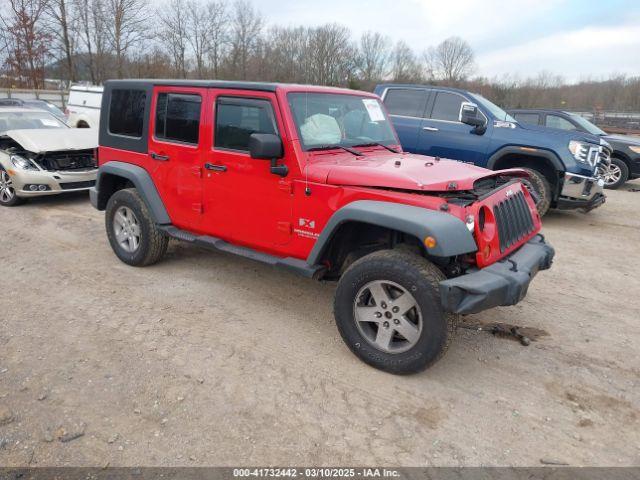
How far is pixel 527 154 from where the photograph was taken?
748 cm

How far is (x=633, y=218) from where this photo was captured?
8.20 metres

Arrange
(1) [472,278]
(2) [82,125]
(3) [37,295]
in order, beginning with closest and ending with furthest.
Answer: (1) [472,278] → (3) [37,295] → (2) [82,125]

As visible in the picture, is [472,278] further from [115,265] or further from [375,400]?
[115,265]

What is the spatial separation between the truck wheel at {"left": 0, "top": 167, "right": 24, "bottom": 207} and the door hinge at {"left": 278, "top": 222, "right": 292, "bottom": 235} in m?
6.06

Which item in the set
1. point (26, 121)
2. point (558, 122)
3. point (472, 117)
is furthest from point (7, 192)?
point (558, 122)

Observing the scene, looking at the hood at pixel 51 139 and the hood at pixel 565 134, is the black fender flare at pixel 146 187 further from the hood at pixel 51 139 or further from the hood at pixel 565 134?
the hood at pixel 565 134

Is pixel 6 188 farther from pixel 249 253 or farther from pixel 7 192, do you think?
pixel 249 253

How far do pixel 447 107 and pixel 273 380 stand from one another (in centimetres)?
631

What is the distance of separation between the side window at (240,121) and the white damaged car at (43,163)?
15.1ft

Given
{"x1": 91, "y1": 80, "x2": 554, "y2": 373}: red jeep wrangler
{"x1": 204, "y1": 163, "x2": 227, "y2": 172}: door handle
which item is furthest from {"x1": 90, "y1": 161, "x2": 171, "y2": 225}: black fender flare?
{"x1": 204, "y1": 163, "x2": 227, "y2": 172}: door handle

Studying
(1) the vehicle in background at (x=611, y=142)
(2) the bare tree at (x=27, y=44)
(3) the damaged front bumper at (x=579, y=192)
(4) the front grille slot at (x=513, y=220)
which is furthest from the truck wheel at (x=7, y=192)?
(2) the bare tree at (x=27, y=44)

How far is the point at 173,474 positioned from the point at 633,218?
8.53 metres

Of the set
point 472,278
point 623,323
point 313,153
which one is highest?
point 313,153

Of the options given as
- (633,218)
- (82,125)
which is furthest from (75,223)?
(82,125)
